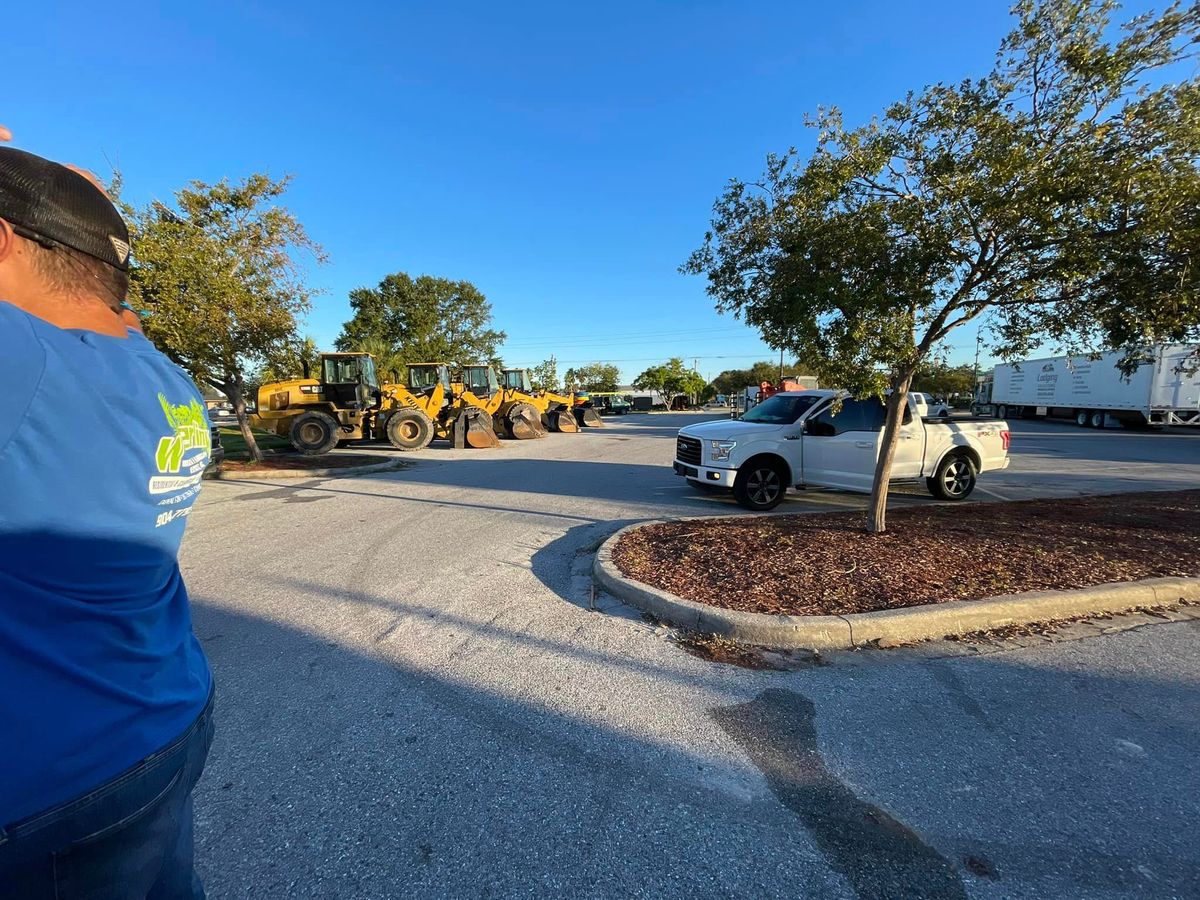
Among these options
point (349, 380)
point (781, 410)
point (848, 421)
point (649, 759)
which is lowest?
point (649, 759)

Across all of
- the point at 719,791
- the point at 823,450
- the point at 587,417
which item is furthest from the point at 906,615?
the point at 587,417

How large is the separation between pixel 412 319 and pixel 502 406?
33366 mm

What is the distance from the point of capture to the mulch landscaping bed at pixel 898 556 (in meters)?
→ 4.60

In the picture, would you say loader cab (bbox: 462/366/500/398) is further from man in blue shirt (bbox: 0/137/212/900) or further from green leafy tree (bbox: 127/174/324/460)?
man in blue shirt (bbox: 0/137/212/900)

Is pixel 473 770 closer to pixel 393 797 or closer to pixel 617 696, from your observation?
pixel 393 797

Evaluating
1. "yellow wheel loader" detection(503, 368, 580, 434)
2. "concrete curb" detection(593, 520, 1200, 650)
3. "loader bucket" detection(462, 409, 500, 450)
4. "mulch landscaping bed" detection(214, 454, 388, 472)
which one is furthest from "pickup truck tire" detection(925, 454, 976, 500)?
"yellow wheel loader" detection(503, 368, 580, 434)

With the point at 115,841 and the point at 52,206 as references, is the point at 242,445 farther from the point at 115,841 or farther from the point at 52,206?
the point at 115,841

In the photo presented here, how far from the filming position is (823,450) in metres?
8.75

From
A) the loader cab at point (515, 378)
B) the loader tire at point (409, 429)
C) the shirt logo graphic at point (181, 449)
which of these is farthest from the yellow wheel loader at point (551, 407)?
the shirt logo graphic at point (181, 449)

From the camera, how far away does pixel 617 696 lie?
3387 mm

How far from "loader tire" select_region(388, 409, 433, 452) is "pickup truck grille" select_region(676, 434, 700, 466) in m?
11.0

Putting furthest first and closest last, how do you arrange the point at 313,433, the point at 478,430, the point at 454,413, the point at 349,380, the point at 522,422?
the point at 522,422, the point at 454,413, the point at 349,380, the point at 478,430, the point at 313,433

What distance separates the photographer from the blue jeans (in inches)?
38.2

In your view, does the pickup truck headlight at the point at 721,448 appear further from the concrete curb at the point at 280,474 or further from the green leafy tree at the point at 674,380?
the green leafy tree at the point at 674,380
